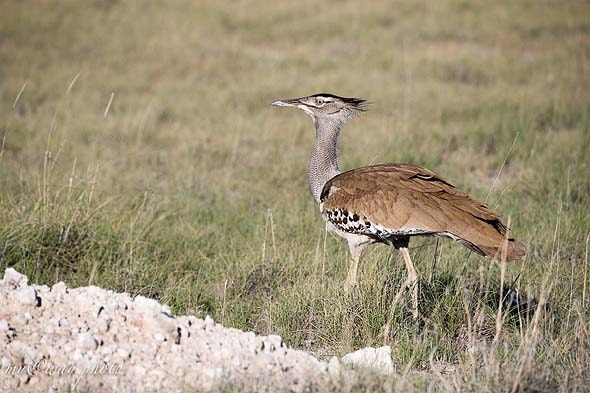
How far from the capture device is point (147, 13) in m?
13.1

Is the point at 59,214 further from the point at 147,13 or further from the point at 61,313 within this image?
the point at 147,13

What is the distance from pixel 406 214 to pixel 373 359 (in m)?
0.88

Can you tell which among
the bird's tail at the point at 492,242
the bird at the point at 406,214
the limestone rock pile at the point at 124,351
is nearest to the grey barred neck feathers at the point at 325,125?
the bird at the point at 406,214

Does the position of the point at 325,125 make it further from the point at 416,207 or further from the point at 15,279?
the point at 15,279

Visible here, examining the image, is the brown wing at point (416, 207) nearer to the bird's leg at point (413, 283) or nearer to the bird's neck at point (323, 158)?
the bird's leg at point (413, 283)

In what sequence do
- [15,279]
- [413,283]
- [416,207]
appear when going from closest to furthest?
[15,279], [416,207], [413,283]

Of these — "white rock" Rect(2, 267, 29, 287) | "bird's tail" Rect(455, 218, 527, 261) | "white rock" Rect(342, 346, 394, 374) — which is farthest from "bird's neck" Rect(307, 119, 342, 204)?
"white rock" Rect(2, 267, 29, 287)

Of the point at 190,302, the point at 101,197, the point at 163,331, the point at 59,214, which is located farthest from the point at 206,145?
the point at 163,331

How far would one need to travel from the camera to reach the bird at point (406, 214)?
3719 mm

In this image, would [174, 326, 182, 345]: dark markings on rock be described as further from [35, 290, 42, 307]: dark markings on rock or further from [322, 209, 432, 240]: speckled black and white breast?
[322, 209, 432, 240]: speckled black and white breast

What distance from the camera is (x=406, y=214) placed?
12.7 feet

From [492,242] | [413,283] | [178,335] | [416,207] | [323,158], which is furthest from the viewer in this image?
[323,158]

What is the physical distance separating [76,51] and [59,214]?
22.5 ft

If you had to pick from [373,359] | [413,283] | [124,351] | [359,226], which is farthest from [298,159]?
[124,351]
